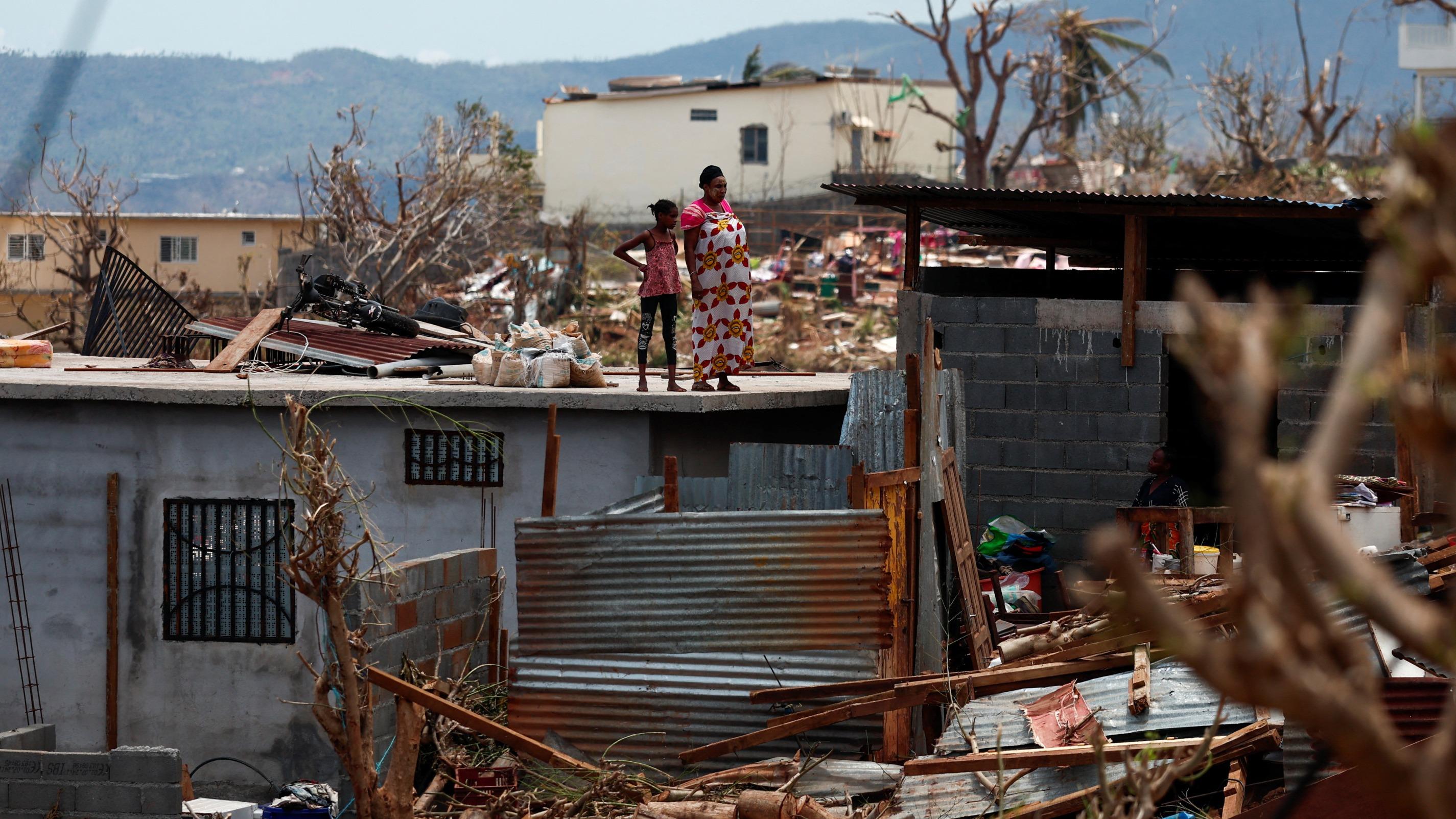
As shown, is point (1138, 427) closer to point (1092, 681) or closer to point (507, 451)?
point (1092, 681)

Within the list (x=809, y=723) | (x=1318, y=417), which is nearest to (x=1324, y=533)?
(x=809, y=723)

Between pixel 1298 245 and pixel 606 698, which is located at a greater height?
pixel 1298 245

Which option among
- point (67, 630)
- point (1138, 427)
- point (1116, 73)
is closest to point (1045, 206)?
point (1138, 427)

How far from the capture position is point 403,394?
10.6m

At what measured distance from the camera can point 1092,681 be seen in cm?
738

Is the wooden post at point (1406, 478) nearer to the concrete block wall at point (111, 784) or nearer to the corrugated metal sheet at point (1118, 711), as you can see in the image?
the corrugated metal sheet at point (1118, 711)

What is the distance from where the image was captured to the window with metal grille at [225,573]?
11.2 metres

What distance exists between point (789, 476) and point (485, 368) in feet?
11.2

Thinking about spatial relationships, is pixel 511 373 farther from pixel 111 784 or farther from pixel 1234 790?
pixel 1234 790

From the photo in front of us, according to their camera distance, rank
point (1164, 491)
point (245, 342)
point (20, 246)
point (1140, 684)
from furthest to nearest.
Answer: point (20, 246) → point (245, 342) → point (1164, 491) → point (1140, 684)

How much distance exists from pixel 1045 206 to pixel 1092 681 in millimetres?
4541

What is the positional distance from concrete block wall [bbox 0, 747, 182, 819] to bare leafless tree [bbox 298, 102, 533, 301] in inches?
660

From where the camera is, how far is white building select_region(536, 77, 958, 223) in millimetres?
47688

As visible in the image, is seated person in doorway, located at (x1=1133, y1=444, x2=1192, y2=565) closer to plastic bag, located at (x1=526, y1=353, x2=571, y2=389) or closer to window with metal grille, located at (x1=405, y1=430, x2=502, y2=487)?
plastic bag, located at (x1=526, y1=353, x2=571, y2=389)
